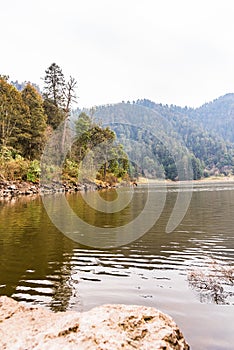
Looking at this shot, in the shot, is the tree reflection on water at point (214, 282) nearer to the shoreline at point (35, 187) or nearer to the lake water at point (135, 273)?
the lake water at point (135, 273)

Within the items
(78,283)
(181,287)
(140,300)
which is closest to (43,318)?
(140,300)

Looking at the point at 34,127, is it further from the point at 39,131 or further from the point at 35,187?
the point at 35,187

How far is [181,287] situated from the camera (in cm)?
776

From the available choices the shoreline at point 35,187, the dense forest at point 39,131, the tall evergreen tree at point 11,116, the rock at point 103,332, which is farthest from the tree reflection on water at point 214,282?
the tall evergreen tree at point 11,116

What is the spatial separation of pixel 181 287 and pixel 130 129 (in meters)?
142

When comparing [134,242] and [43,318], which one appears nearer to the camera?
[43,318]

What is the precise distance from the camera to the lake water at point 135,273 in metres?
6.24

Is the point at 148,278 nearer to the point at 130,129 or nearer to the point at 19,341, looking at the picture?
the point at 19,341

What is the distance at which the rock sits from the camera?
3410 mm

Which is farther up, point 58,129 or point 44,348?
point 58,129

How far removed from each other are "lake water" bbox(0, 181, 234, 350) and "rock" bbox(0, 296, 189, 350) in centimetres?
144

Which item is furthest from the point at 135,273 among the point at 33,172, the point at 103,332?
the point at 33,172

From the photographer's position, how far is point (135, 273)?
8.99 meters

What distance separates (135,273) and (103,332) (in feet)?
18.4
